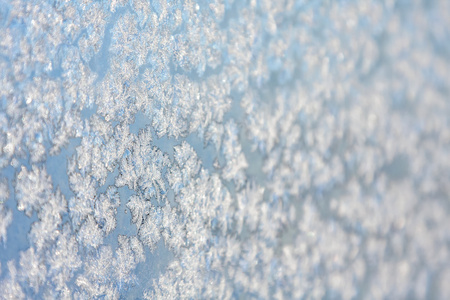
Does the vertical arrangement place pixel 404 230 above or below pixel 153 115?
below

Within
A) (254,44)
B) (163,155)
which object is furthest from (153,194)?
(254,44)

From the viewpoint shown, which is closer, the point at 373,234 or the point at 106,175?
the point at 373,234

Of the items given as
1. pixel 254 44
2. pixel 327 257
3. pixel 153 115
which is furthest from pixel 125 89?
pixel 327 257

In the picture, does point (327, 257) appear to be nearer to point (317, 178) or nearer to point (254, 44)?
point (317, 178)

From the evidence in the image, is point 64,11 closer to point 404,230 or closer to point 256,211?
point 256,211

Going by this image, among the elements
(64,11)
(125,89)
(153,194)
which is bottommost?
(153,194)

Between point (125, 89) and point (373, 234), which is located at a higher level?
point (125, 89)
